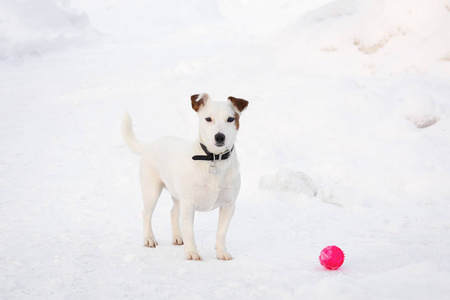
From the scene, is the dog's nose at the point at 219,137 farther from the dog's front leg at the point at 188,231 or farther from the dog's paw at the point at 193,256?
the dog's paw at the point at 193,256

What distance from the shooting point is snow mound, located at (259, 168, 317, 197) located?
295 inches

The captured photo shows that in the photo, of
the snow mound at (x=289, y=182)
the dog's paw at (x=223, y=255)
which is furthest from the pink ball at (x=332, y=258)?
→ the snow mound at (x=289, y=182)

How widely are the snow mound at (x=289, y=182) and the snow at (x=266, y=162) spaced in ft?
0.10

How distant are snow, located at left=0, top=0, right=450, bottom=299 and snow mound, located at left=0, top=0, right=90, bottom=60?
181mm

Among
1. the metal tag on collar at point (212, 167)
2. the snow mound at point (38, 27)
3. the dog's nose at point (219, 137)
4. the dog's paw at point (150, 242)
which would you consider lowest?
the dog's paw at point (150, 242)

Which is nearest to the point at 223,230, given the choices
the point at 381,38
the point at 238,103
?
the point at 238,103

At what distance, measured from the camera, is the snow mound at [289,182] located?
750 centimetres

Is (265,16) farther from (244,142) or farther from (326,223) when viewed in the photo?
(326,223)

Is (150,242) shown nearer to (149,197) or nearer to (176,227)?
(176,227)

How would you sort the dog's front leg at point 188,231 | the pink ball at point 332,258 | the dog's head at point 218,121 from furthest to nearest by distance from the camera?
the dog's front leg at point 188,231 → the pink ball at point 332,258 → the dog's head at point 218,121

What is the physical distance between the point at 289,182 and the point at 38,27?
2036cm

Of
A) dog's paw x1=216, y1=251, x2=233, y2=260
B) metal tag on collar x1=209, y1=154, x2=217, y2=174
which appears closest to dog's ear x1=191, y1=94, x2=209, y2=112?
metal tag on collar x1=209, y1=154, x2=217, y2=174

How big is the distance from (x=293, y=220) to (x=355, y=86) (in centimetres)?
625

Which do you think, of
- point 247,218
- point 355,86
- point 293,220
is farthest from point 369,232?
point 355,86
